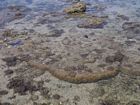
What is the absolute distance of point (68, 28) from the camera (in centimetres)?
845

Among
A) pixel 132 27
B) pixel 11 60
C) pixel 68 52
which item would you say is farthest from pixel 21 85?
pixel 132 27

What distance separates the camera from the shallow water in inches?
219

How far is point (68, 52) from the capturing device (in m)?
7.04

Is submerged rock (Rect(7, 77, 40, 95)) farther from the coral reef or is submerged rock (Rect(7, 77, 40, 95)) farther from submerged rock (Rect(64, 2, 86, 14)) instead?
submerged rock (Rect(64, 2, 86, 14))

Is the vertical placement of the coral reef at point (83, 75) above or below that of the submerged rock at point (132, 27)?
above

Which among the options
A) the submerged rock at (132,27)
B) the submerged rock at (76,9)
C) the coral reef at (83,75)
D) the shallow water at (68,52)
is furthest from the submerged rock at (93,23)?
the coral reef at (83,75)

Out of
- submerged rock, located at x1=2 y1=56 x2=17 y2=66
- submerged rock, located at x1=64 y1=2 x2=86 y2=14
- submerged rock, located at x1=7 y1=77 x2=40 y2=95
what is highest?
submerged rock, located at x1=7 y1=77 x2=40 y2=95

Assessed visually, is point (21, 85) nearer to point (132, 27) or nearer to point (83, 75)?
point (83, 75)

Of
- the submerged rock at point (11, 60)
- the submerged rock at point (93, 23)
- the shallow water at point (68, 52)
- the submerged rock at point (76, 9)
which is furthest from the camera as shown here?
the submerged rock at point (76, 9)

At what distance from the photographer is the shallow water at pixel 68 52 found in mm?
5566

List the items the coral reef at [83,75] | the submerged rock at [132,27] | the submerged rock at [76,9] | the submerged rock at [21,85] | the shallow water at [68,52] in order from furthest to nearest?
the submerged rock at [76,9]
the submerged rock at [132,27]
the coral reef at [83,75]
the submerged rock at [21,85]
the shallow water at [68,52]

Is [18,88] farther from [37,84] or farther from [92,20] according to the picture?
[92,20]

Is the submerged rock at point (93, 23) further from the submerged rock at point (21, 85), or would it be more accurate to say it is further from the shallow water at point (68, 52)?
the submerged rock at point (21, 85)

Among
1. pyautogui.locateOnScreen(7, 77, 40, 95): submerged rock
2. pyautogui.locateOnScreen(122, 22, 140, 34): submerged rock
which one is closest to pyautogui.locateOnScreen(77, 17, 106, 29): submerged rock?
pyautogui.locateOnScreen(122, 22, 140, 34): submerged rock
